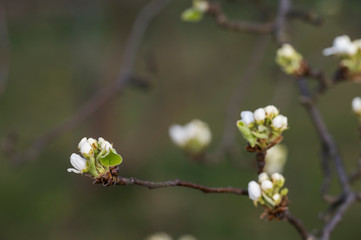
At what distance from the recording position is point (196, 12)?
1856mm

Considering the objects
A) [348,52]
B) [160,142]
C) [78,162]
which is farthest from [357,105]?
[160,142]

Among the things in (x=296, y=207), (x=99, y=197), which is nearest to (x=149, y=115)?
(x=99, y=197)

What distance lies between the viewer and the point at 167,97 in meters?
6.69

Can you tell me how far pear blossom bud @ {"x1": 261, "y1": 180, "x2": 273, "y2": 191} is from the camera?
1175 millimetres

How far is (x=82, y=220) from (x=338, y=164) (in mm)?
3955

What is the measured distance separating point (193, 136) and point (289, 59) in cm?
69

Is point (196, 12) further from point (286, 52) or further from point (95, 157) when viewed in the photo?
point (95, 157)

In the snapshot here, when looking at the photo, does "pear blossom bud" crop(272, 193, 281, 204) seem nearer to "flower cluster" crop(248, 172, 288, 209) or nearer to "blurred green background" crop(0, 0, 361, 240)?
"flower cluster" crop(248, 172, 288, 209)

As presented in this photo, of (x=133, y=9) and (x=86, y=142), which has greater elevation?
(x=133, y=9)

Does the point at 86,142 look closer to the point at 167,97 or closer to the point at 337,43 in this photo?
the point at 337,43

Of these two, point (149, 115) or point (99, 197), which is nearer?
point (99, 197)

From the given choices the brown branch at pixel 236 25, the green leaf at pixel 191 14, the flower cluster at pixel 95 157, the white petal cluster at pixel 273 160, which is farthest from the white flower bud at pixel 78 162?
the white petal cluster at pixel 273 160

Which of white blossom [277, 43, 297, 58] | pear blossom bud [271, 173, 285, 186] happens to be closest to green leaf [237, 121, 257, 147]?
pear blossom bud [271, 173, 285, 186]

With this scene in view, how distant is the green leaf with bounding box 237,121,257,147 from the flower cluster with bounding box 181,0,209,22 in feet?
2.54
